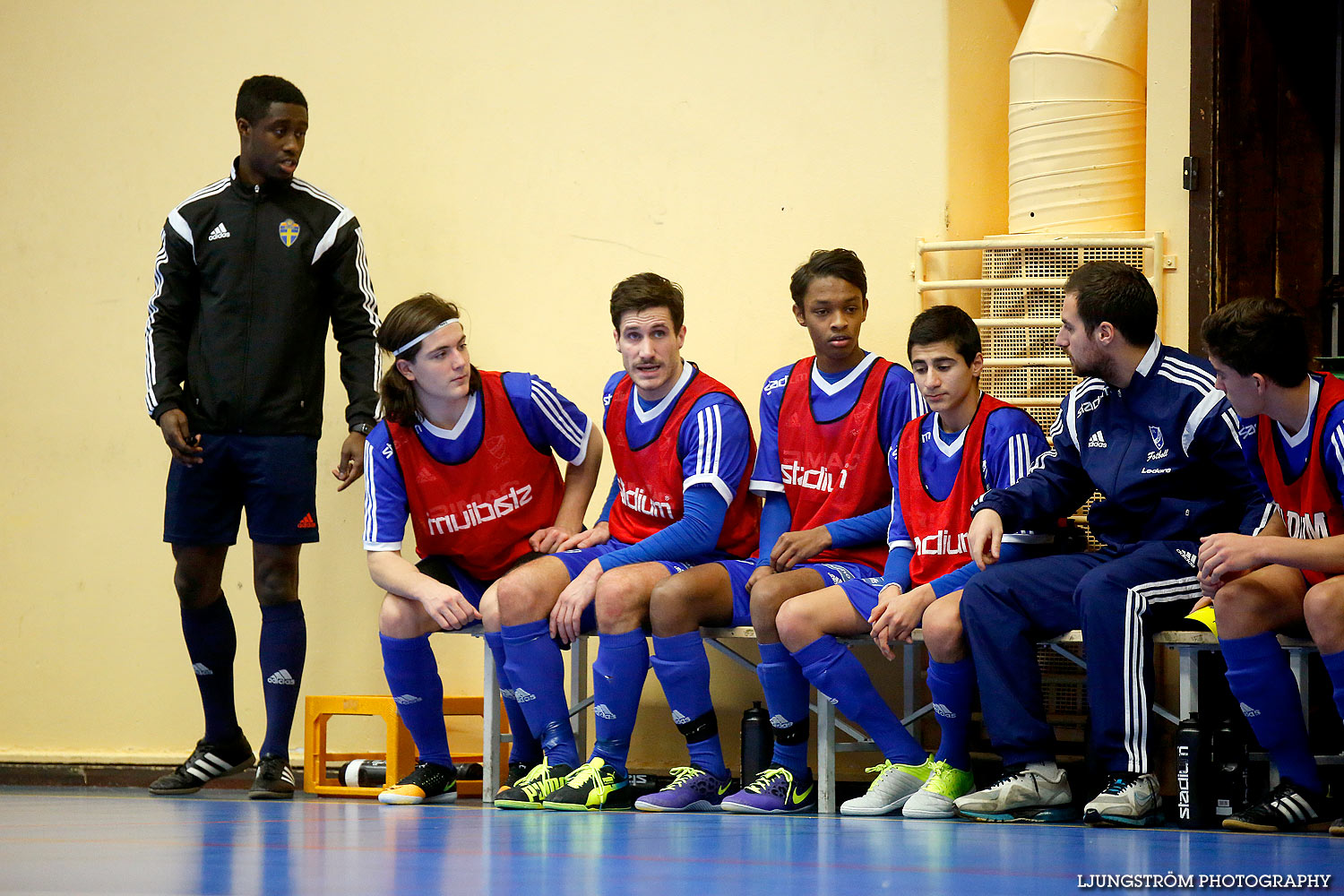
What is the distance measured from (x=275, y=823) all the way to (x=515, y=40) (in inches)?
110

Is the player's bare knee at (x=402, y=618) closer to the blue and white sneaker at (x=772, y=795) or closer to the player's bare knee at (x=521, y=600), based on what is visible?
the player's bare knee at (x=521, y=600)

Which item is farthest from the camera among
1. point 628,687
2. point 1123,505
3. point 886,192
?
point 886,192

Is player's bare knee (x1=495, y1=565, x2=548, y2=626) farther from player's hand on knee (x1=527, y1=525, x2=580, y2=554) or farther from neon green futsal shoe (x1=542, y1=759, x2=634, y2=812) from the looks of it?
neon green futsal shoe (x1=542, y1=759, x2=634, y2=812)

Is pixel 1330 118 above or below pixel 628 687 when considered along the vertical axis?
above

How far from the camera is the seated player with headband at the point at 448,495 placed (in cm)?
388

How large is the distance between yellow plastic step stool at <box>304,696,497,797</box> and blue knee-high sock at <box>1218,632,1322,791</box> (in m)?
2.11

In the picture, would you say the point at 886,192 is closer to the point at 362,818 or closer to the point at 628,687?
the point at 628,687

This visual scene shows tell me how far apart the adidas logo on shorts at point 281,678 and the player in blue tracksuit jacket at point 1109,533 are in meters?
1.89

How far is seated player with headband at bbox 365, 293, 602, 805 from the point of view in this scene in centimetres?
388

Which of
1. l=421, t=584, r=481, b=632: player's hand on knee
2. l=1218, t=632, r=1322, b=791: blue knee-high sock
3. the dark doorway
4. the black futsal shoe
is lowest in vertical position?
the black futsal shoe

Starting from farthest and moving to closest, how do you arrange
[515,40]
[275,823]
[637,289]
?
1. [515,40]
2. [637,289]
3. [275,823]

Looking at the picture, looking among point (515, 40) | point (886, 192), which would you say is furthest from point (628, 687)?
point (515, 40)

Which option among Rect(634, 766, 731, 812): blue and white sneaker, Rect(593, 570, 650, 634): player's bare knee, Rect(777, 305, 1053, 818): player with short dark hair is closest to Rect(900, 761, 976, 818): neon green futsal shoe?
Rect(777, 305, 1053, 818): player with short dark hair

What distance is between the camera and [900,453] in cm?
374
